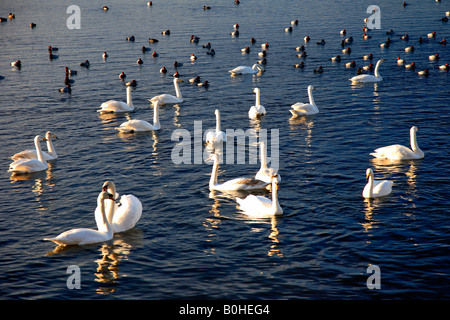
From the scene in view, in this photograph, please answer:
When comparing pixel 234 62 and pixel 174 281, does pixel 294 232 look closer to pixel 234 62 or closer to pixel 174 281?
pixel 174 281

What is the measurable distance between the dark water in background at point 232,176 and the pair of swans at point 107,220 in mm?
332

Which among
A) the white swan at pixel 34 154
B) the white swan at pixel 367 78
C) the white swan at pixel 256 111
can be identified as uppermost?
the white swan at pixel 367 78

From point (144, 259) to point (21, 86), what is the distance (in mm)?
29746

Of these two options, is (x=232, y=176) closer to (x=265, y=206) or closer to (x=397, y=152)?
(x=265, y=206)

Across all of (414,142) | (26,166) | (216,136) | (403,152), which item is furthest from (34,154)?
(414,142)

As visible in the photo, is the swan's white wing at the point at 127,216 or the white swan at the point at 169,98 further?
the white swan at the point at 169,98

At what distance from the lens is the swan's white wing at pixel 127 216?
1850 cm

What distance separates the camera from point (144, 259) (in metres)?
16.7

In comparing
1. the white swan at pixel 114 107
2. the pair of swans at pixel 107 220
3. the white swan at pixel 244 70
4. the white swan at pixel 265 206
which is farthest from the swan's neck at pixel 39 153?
the white swan at pixel 244 70

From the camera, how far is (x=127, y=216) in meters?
18.5

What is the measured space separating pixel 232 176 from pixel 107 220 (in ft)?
24.1

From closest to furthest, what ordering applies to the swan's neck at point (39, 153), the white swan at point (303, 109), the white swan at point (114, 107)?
1. the swan's neck at point (39, 153)
2. the white swan at point (303, 109)
3. the white swan at point (114, 107)

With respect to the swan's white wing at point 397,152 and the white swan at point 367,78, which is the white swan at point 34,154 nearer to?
the swan's white wing at point 397,152
